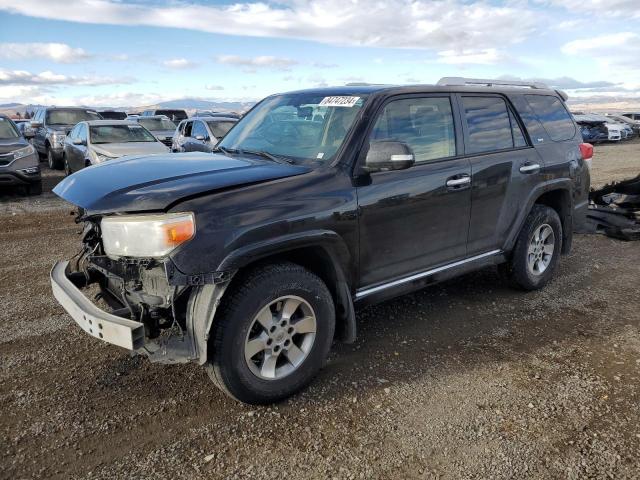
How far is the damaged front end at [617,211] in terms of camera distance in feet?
23.3

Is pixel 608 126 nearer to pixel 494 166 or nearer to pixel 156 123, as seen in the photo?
pixel 156 123

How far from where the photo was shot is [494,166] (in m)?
4.28

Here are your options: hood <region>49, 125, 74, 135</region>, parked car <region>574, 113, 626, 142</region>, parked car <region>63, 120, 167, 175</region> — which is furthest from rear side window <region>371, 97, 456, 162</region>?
parked car <region>574, 113, 626, 142</region>

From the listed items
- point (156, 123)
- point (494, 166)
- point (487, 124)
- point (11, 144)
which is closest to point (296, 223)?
point (494, 166)

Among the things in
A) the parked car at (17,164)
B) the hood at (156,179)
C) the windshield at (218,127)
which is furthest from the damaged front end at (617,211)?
the parked car at (17,164)

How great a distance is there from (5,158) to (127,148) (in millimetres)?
2268

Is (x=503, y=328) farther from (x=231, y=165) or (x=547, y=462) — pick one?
(x=231, y=165)

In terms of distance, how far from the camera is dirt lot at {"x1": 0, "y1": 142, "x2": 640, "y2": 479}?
2646mm

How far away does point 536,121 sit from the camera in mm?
4895

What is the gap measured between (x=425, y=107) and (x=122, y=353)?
9.60ft

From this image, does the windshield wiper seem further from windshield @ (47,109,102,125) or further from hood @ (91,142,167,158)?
windshield @ (47,109,102,125)

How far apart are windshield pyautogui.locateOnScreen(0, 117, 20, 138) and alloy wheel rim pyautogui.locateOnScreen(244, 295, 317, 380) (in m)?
10.2

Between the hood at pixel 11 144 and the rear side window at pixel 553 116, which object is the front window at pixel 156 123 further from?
the rear side window at pixel 553 116

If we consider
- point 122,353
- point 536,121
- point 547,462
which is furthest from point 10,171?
point 547,462
